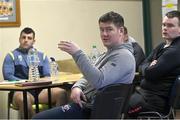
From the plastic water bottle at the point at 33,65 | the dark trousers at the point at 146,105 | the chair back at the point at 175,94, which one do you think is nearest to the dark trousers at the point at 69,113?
the dark trousers at the point at 146,105

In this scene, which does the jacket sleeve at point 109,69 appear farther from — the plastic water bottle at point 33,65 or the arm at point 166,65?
the plastic water bottle at point 33,65

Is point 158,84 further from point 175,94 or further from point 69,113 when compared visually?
point 69,113

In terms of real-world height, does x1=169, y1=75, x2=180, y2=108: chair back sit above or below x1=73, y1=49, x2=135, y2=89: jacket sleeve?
below

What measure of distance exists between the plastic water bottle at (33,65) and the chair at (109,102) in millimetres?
1492

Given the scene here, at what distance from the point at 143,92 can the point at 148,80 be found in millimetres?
114

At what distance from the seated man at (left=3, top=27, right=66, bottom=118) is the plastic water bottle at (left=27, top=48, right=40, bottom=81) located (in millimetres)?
102

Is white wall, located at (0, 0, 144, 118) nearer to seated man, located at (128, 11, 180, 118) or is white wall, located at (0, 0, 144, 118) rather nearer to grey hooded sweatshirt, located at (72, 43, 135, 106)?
seated man, located at (128, 11, 180, 118)

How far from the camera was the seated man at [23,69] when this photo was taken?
4316 millimetres

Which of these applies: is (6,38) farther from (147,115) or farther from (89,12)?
(147,115)

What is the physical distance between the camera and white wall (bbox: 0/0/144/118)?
17.1 ft

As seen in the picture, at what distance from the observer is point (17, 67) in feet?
15.1

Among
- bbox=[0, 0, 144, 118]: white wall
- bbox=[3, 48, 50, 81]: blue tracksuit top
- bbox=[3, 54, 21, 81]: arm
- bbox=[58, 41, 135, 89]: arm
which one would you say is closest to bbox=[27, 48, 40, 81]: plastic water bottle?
bbox=[3, 48, 50, 81]: blue tracksuit top

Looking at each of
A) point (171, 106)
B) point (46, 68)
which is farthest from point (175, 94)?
point (46, 68)

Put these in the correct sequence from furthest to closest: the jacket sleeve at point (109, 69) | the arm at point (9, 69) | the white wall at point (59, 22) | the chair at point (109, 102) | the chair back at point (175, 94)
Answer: the white wall at point (59, 22), the arm at point (9, 69), the chair back at point (175, 94), the jacket sleeve at point (109, 69), the chair at point (109, 102)
